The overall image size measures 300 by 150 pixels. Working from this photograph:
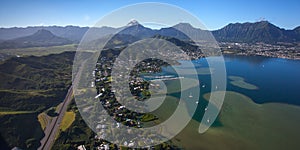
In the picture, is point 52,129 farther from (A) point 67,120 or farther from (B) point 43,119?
(B) point 43,119

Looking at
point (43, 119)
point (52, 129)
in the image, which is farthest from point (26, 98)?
point (52, 129)

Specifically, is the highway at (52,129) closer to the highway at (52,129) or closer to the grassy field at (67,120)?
the highway at (52,129)

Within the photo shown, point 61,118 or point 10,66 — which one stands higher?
point 10,66

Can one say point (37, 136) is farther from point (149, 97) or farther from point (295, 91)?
point (295, 91)

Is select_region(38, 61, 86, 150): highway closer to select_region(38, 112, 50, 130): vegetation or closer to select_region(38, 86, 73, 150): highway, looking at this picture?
select_region(38, 86, 73, 150): highway

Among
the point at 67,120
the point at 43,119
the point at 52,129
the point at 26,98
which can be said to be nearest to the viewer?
the point at 52,129

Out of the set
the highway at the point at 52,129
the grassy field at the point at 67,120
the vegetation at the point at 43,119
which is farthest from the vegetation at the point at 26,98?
the grassy field at the point at 67,120

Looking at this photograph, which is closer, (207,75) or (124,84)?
(124,84)

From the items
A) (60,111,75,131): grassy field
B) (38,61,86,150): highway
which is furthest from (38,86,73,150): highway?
(60,111,75,131): grassy field

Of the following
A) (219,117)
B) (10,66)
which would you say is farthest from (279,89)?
(10,66)
